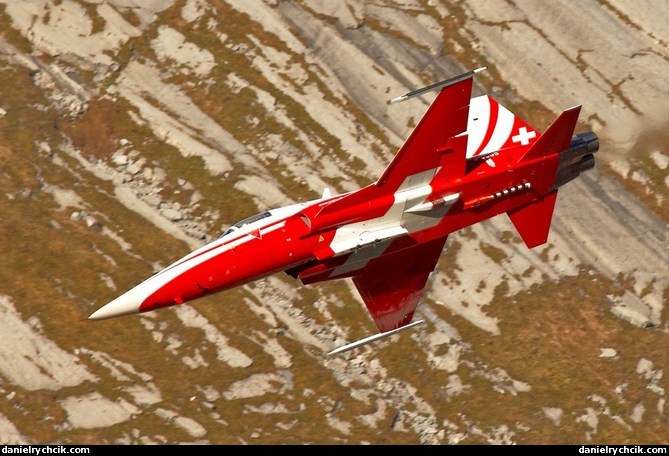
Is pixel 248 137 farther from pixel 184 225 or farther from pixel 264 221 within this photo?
pixel 264 221

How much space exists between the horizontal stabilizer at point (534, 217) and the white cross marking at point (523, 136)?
241 centimetres

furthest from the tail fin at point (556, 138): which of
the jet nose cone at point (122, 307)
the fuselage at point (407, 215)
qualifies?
the jet nose cone at point (122, 307)

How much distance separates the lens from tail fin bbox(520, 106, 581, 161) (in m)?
40.1

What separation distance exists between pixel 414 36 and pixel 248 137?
13413mm

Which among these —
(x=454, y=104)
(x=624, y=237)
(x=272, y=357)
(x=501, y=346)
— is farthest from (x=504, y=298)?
(x=454, y=104)

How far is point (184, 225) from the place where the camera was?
2354 inches

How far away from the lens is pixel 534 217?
41.7 m

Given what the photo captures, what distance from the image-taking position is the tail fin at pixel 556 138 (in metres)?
40.1

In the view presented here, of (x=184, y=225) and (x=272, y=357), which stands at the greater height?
(x=184, y=225)

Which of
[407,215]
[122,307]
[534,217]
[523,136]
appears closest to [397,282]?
[407,215]

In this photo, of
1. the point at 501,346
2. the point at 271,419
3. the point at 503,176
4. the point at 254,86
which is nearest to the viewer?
the point at 503,176

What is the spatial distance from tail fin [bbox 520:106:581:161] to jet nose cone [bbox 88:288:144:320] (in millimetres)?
16199

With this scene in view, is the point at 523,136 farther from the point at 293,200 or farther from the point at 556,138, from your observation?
the point at 293,200

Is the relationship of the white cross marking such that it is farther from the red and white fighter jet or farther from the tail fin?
the tail fin
